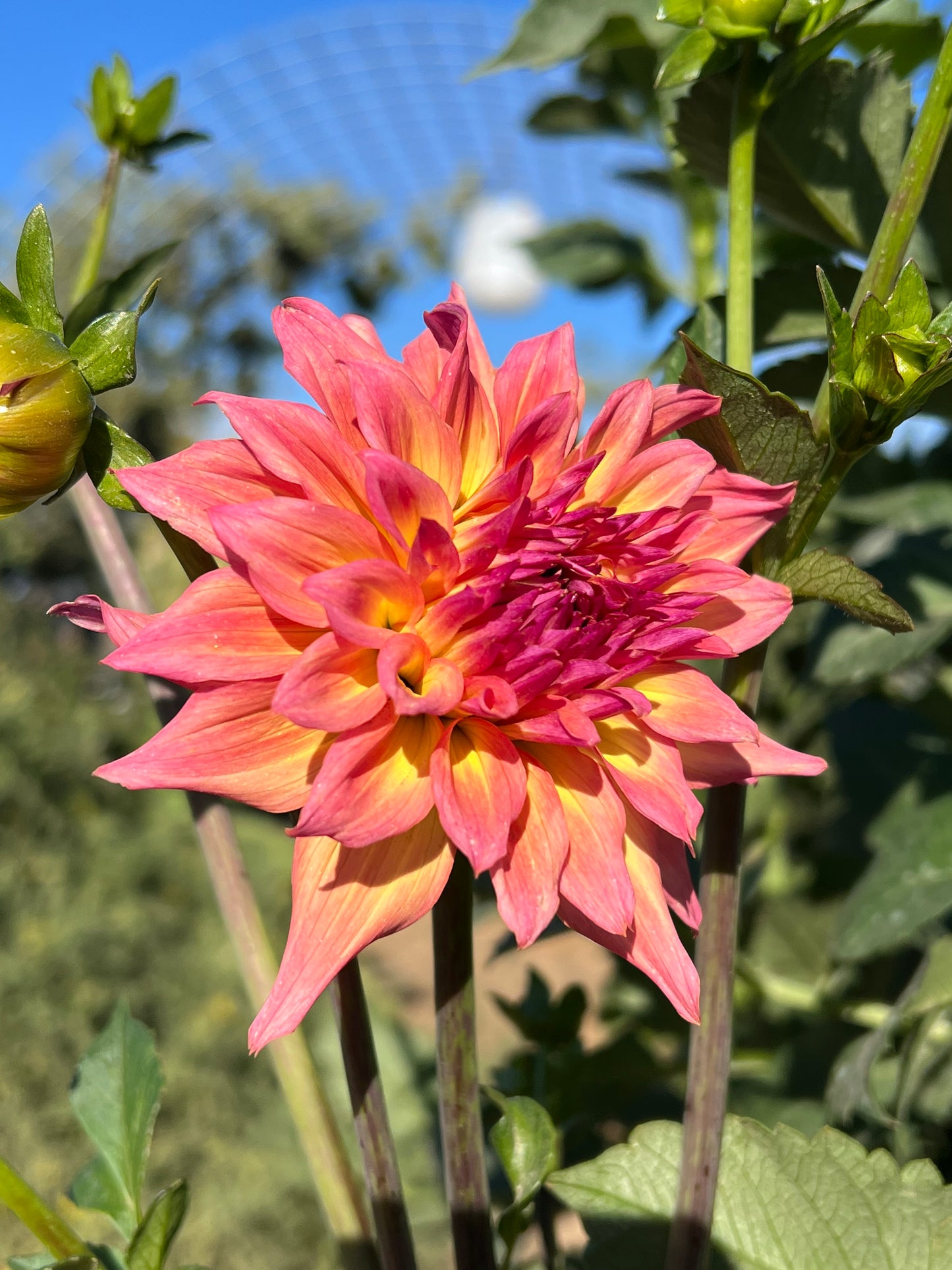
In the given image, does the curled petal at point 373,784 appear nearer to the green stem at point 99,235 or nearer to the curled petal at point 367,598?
the curled petal at point 367,598

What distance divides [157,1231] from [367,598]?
→ 27 cm

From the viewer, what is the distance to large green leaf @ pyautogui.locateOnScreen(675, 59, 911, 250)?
1.78 ft

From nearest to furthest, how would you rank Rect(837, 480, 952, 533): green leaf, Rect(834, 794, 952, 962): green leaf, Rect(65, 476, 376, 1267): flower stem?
Rect(65, 476, 376, 1267): flower stem < Rect(834, 794, 952, 962): green leaf < Rect(837, 480, 952, 533): green leaf

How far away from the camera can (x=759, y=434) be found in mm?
412

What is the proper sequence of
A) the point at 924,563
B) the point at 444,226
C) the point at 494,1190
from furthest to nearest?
1. the point at 444,226
2. the point at 924,563
3. the point at 494,1190

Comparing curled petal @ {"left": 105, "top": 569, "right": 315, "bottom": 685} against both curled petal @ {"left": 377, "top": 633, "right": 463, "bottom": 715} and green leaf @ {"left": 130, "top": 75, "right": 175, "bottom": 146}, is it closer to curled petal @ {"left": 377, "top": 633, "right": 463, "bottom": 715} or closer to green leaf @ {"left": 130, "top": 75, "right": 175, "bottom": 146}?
curled petal @ {"left": 377, "top": 633, "right": 463, "bottom": 715}

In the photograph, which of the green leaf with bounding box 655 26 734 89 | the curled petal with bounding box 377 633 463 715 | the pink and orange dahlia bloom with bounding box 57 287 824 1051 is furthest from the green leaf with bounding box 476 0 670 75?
the curled petal with bounding box 377 633 463 715

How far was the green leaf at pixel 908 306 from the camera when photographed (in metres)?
0.40

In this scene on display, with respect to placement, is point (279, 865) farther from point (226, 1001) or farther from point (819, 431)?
point (819, 431)

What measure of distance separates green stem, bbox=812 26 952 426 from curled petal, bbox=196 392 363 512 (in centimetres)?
19

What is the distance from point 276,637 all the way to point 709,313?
28 cm

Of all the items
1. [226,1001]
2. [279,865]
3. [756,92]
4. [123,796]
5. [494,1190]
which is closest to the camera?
[756,92]

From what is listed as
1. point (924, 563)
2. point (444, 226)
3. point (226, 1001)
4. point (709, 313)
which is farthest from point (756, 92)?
point (444, 226)

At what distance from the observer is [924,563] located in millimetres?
874
